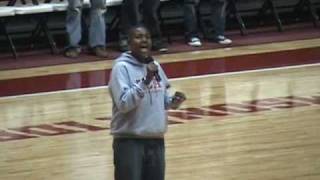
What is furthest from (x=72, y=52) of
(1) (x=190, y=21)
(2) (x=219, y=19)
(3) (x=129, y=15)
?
(2) (x=219, y=19)

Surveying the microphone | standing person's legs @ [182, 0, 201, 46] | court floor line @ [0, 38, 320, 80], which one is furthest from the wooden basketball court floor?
the microphone

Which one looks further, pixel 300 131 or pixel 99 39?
pixel 99 39

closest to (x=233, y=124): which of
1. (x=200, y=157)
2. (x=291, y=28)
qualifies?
(x=200, y=157)

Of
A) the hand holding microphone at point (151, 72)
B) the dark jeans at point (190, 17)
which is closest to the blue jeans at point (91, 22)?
the dark jeans at point (190, 17)

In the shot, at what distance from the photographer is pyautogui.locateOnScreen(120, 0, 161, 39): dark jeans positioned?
8914mm

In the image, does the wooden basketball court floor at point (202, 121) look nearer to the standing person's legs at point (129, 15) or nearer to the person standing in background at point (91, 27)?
the person standing in background at point (91, 27)

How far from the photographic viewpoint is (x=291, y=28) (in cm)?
1030

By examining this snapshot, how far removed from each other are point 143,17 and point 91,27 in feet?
2.26

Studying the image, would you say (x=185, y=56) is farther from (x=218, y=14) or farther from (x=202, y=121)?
(x=202, y=121)

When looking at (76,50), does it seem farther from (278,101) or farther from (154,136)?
(154,136)

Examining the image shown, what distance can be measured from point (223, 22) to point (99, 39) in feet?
5.30

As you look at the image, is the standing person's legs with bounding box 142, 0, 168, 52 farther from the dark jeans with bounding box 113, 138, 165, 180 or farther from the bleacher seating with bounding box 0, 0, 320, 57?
the dark jeans with bounding box 113, 138, 165, 180

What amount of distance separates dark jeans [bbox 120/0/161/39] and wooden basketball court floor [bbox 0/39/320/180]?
39 centimetres

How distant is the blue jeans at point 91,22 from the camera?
341 inches
